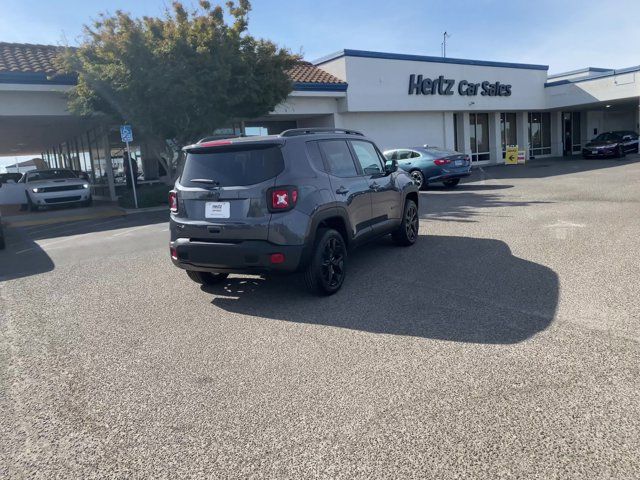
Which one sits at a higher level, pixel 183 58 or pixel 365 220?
pixel 183 58

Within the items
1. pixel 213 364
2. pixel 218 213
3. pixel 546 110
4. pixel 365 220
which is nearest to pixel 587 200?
pixel 365 220

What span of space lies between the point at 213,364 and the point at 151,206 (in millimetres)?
14054

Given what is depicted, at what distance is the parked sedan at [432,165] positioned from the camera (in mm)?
16812

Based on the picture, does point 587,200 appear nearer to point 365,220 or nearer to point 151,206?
point 365,220

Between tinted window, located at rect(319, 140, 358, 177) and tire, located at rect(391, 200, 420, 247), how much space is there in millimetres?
1739

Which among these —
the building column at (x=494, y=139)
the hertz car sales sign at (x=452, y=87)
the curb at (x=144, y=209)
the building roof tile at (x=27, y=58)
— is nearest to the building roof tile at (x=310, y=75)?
the hertz car sales sign at (x=452, y=87)

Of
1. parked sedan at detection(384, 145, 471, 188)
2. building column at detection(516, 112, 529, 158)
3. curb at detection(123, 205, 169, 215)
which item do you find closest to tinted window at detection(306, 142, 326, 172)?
parked sedan at detection(384, 145, 471, 188)

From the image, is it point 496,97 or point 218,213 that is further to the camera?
point 496,97

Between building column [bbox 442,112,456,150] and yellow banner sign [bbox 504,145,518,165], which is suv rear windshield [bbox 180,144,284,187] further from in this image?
yellow banner sign [bbox 504,145,518,165]

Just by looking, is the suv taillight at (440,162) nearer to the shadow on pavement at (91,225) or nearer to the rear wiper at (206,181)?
the shadow on pavement at (91,225)

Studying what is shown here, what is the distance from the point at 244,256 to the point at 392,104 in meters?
20.3

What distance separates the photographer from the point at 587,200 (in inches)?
483

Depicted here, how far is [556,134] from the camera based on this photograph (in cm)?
3475

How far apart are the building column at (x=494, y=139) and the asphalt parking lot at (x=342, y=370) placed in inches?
946
